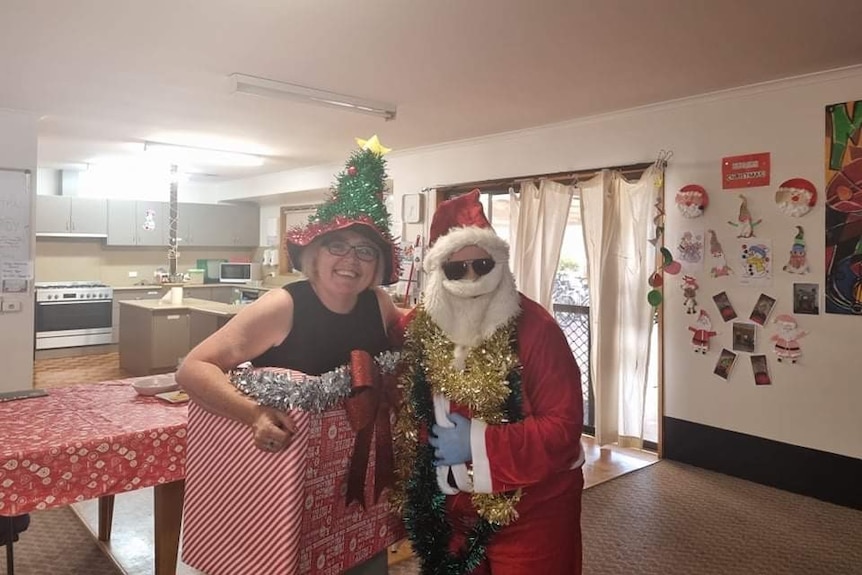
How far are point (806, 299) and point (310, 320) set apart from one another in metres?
3.10

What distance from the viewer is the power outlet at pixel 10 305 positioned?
14.2 ft

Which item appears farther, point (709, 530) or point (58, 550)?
point (709, 530)

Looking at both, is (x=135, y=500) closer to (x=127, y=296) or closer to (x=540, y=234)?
(x=540, y=234)

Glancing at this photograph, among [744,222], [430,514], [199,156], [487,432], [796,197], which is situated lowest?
[430,514]

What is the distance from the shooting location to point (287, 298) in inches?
54.9

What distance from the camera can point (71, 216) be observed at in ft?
24.6

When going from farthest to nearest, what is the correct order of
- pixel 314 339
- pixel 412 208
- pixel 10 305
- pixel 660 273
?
pixel 412 208
pixel 10 305
pixel 660 273
pixel 314 339

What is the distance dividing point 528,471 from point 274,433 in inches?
22.2

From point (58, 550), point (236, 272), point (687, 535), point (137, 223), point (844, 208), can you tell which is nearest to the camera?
point (58, 550)

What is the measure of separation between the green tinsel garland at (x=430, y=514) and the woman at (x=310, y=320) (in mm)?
171

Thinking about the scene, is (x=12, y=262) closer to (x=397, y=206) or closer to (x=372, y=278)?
(x=397, y=206)

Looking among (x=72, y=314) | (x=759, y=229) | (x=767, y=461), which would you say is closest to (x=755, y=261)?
(x=759, y=229)

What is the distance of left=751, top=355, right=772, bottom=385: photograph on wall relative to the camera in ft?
11.7

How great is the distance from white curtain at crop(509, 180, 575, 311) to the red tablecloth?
9.63ft
